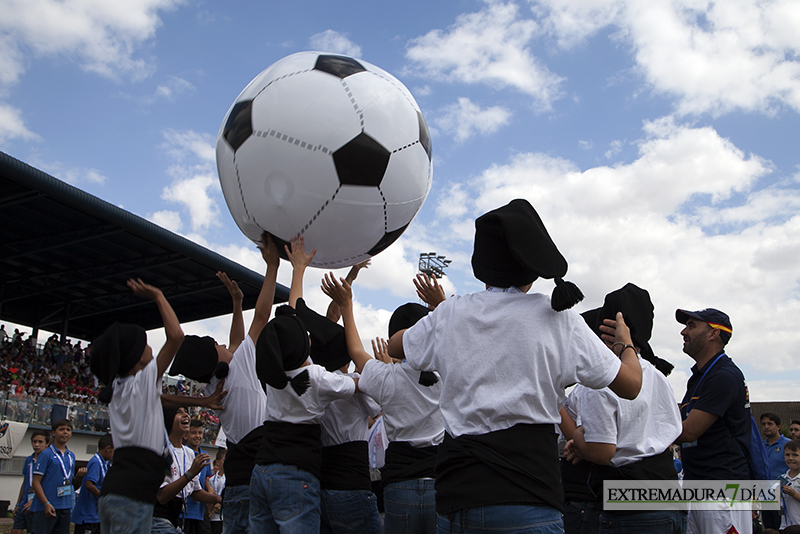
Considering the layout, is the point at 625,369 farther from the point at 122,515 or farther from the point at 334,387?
the point at 122,515

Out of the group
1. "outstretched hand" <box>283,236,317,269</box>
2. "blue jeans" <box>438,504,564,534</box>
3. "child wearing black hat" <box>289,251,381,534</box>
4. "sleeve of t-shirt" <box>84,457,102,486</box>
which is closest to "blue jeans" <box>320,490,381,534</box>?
"child wearing black hat" <box>289,251,381,534</box>

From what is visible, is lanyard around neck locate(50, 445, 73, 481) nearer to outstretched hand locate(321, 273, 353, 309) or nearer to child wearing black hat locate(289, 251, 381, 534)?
child wearing black hat locate(289, 251, 381, 534)

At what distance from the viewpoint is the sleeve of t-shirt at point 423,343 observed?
2367 millimetres

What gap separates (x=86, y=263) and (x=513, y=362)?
77.9 ft

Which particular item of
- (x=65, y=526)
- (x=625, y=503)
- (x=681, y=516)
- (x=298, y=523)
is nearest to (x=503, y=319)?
(x=625, y=503)

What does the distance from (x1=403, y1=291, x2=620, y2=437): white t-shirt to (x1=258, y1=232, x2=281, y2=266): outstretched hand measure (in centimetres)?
176

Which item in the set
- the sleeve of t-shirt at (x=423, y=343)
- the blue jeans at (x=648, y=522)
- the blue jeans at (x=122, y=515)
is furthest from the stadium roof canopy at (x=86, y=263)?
the blue jeans at (x=648, y=522)

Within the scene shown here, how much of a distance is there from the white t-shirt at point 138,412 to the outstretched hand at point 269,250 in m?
1.01

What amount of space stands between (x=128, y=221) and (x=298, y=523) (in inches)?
651

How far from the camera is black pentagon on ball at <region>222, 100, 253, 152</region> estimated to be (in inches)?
144

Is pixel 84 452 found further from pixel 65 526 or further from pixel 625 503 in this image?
pixel 625 503

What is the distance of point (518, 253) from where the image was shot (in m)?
2.13

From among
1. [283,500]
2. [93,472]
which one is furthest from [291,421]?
[93,472]

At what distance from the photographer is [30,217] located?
1833cm
